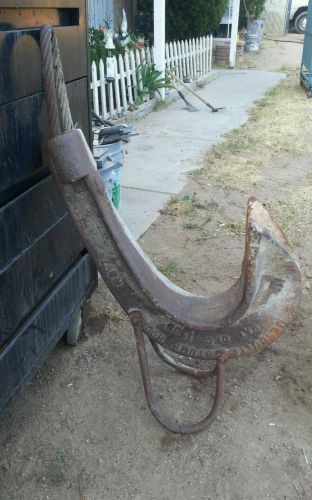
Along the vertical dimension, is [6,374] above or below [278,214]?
above

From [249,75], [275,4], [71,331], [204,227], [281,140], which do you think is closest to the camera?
[71,331]

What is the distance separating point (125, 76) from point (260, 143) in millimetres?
2220

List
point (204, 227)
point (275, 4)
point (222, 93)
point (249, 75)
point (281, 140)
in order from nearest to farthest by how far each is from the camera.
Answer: point (204, 227)
point (281, 140)
point (222, 93)
point (249, 75)
point (275, 4)

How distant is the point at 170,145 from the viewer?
595 cm

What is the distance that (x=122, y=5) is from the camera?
380 inches

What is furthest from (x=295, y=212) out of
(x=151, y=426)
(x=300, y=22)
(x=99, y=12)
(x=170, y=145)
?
(x=300, y=22)

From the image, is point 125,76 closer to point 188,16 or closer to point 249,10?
point 188,16

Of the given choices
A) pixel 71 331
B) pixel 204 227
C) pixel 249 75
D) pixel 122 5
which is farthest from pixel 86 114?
pixel 249 75

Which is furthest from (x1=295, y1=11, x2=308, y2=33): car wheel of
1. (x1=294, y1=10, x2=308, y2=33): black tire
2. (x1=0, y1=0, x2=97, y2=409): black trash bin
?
(x1=0, y1=0, x2=97, y2=409): black trash bin

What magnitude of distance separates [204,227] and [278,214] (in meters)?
0.68

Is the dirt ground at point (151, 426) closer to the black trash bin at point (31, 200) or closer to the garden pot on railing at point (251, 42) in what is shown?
the black trash bin at point (31, 200)

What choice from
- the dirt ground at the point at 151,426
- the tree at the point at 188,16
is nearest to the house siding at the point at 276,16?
the tree at the point at 188,16

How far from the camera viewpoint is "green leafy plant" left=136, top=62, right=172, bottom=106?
7.21 metres

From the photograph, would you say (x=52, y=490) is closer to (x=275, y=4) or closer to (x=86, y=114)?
(x=86, y=114)
